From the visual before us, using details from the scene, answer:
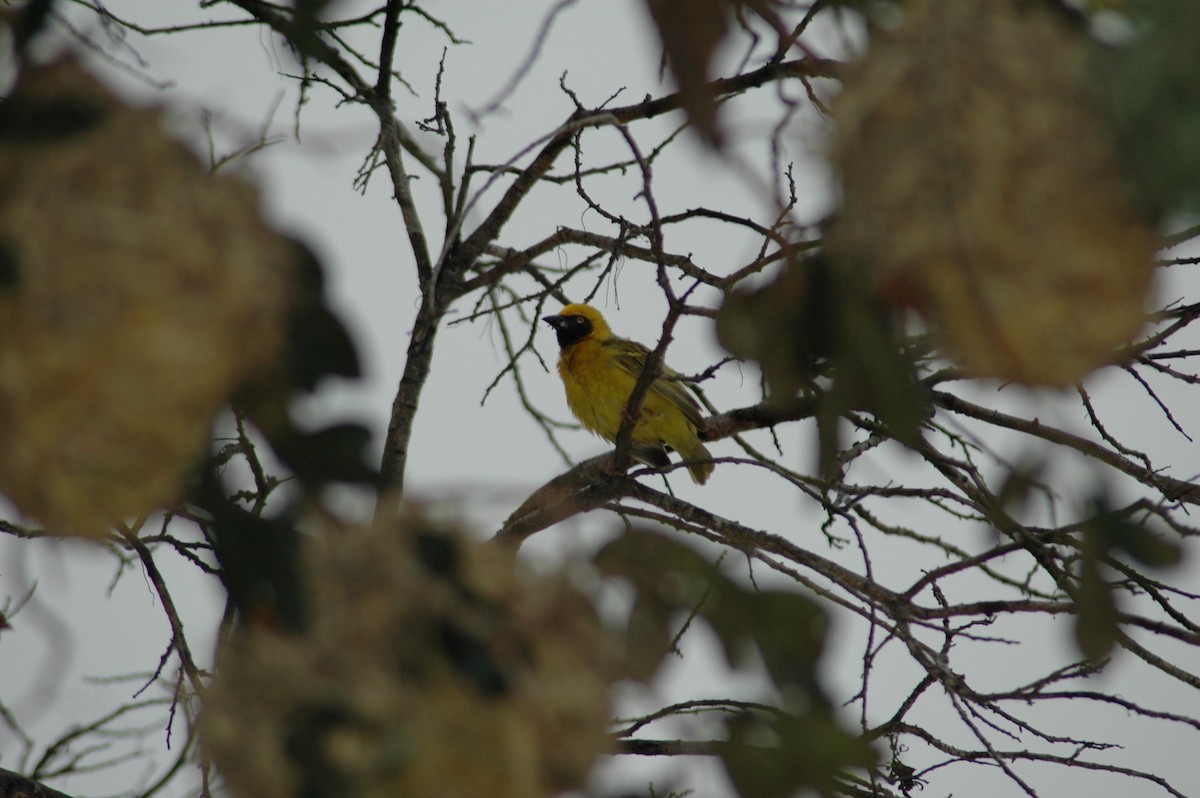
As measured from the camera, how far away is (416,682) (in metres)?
1.23

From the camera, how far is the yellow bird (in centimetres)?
540

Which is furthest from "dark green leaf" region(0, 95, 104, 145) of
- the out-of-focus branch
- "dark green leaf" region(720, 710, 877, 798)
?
the out-of-focus branch

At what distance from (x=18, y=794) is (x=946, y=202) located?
8.17ft

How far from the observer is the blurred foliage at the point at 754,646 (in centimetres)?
138

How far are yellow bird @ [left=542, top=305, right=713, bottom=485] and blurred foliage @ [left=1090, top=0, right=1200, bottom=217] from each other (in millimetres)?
4051

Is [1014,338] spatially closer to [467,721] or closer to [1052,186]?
[1052,186]

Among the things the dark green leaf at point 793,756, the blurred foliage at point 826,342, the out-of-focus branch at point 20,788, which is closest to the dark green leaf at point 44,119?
the blurred foliage at point 826,342

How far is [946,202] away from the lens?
50.1 inches

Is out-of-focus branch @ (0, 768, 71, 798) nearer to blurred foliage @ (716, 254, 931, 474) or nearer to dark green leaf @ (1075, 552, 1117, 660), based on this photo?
blurred foliage @ (716, 254, 931, 474)

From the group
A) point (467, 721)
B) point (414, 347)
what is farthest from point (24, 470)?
point (414, 347)

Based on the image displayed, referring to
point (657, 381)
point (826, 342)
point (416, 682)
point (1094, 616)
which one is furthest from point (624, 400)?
point (416, 682)

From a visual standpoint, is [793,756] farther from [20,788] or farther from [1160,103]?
[20,788]

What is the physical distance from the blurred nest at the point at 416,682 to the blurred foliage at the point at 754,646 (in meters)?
0.15

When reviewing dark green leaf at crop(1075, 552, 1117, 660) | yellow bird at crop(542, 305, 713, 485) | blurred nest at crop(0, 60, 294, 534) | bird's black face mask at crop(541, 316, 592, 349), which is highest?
bird's black face mask at crop(541, 316, 592, 349)
